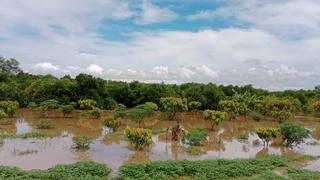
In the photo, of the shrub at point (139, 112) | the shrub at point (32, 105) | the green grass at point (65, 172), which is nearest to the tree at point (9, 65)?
the shrub at point (32, 105)

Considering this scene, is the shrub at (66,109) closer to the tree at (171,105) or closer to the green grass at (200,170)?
the tree at (171,105)

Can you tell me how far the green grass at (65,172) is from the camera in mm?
11938

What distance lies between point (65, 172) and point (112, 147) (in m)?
6.05

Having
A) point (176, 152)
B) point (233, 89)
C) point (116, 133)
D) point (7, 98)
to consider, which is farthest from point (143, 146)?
point (233, 89)

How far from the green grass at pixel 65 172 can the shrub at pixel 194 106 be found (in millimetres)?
22677

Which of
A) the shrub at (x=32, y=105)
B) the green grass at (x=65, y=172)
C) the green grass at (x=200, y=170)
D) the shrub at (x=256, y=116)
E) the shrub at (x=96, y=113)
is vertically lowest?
the green grass at (x=200, y=170)

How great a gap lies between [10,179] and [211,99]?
2775cm

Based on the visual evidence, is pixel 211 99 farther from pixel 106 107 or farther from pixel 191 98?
pixel 106 107

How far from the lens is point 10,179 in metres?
11.5

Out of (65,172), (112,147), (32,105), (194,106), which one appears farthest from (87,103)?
(65,172)

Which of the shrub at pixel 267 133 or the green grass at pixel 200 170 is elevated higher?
the shrub at pixel 267 133

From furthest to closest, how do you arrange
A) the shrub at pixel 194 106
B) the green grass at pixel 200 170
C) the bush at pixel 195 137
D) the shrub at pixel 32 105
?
the shrub at pixel 194 106 < the shrub at pixel 32 105 < the bush at pixel 195 137 < the green grass at pixel 200 170

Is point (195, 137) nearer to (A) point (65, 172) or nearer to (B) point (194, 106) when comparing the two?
(A) point (65, 172)

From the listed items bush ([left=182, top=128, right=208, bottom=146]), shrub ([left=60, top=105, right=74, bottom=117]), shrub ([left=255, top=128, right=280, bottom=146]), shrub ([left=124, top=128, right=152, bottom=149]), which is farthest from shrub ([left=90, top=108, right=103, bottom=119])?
shrub ([left=255, top=128, right=280, bottom=146])
